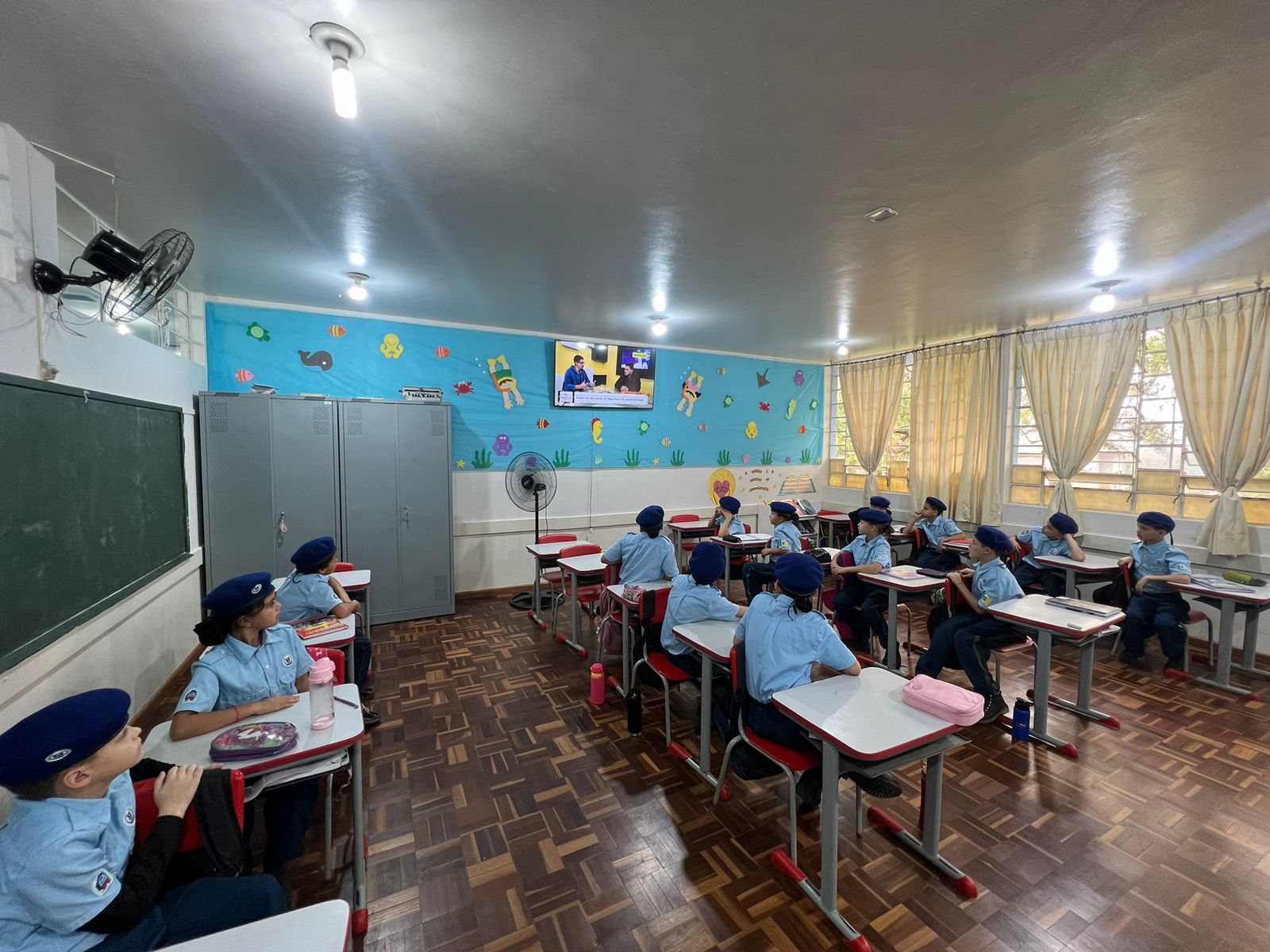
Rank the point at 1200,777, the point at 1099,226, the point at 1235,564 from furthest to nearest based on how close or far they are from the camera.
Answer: the point at 1235,564 → the point at 1099,226 → the point at 1200,777

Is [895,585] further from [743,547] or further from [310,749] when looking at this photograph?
[310,749]

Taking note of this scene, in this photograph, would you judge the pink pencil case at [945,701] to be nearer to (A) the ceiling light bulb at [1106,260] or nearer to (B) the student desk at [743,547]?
(A) the ceiling light bulb at [1106,260]

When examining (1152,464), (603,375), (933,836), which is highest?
(603,375)

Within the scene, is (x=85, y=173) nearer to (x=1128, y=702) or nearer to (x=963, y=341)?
(x=1128, y=702)

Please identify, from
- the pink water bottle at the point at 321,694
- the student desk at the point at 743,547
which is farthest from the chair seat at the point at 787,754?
the student desk at the point at 743,547

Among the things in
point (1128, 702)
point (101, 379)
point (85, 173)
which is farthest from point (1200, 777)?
point (85, 173)

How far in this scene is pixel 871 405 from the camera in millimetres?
7938

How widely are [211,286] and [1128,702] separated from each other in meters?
8.17

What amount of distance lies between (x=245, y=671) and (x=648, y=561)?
254 cm

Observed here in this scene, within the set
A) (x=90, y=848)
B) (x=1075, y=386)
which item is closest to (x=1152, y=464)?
(x=1075, y=386)

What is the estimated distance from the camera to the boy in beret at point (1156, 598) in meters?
4.27

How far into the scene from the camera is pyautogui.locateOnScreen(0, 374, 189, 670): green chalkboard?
2.03 metres

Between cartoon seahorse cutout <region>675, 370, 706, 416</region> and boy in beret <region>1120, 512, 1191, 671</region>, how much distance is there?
4947 millimetres

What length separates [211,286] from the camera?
4.62 metres
